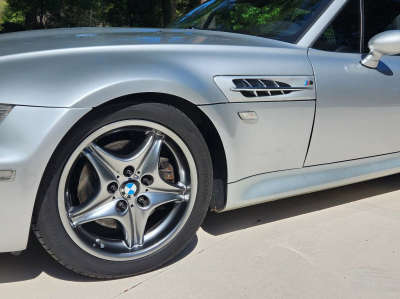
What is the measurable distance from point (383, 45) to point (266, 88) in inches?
32.6

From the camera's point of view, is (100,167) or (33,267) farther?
(33,267)

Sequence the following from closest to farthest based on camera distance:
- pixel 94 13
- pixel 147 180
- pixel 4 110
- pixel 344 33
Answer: pixel 4 110, pixel 147 180, pixel 344 33, pixel 94 13

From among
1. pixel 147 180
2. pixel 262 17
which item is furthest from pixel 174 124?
pixel 262 17

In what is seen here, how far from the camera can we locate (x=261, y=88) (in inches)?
101

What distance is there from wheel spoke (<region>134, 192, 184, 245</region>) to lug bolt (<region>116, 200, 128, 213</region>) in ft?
0.18

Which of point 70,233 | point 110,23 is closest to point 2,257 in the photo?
point 70,233

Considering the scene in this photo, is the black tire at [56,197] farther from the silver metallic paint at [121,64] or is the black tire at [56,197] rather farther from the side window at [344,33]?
the side window at [344,33]

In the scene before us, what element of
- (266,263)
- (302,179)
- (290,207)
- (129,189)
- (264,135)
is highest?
(264,135)

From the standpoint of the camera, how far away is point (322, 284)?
2443mm

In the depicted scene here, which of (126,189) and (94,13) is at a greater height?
(126,189)

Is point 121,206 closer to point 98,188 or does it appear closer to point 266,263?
point 98,188

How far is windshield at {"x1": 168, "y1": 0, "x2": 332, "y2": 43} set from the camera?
301cm

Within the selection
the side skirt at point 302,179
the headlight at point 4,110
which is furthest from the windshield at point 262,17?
the headlight at point 4,110

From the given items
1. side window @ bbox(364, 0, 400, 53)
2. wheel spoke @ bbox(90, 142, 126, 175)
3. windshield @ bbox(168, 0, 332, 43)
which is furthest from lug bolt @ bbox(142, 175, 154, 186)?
side window @ bbox(364, 0, 400, 53)
